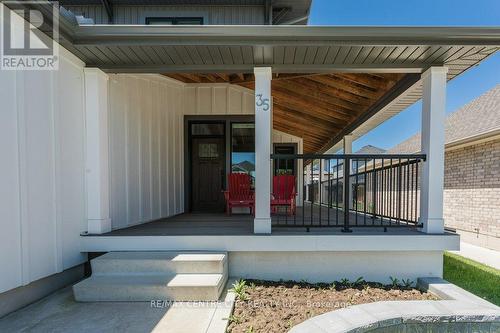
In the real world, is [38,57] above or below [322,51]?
below

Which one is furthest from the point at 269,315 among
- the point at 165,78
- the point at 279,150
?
the point at 279,150

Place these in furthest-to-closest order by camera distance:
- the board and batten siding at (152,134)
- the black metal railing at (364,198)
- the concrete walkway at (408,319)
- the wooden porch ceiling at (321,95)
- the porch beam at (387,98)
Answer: the wooden porch ceiling at (321,95), the board and batten siding at (152,134), the porch beam at (387,98), the black metal railing at (364,198), the concrete walkway at (408,319)

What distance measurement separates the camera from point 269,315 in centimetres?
263

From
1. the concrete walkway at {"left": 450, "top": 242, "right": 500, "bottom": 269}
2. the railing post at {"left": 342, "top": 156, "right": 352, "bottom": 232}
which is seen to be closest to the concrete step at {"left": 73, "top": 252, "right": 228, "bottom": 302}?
the railing post at {"left": 342, "top": 156, "right": 352, "bottom": 232}

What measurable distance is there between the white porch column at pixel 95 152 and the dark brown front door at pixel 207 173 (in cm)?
284

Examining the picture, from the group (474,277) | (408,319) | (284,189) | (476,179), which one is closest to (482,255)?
(476,179)

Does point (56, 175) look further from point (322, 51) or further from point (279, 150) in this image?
point (279, 150)

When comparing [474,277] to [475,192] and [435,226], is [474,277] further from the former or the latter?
[475,192]

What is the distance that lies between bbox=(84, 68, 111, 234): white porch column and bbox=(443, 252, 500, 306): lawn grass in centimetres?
484

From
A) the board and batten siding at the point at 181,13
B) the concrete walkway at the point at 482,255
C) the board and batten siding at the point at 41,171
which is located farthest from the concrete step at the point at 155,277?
the concrete walkway at the point at 482,255

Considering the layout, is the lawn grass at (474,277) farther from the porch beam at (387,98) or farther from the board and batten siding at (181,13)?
the board and batten siding at (181,13)

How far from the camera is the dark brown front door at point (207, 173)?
6.52 meters

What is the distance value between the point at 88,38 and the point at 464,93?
45799 millimetres

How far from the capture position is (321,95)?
19.1 feet
